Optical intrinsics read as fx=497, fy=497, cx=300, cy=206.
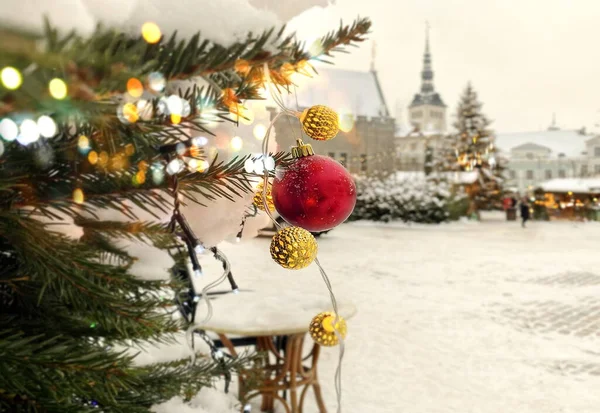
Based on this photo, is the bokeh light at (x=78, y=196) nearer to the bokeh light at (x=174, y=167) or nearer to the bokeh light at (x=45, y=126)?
the bokeh light at (x=174, y=167)

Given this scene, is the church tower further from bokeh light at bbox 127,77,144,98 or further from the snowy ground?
bokeh light at bbox 127,77,144,98

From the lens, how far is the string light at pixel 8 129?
0.43 meters

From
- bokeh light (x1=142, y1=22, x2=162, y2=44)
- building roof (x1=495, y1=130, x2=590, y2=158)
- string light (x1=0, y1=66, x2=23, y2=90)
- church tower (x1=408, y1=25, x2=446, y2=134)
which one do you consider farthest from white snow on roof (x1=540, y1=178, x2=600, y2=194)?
church tower (x1=408, y1=25, x2=446, y2=134)

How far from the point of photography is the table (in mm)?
2680

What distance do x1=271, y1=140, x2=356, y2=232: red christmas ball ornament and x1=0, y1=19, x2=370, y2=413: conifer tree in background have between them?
48 mm

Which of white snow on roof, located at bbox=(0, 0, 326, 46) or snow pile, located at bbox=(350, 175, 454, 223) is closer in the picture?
white snow on roof, located at bbox=(0, 0, 326, 46)

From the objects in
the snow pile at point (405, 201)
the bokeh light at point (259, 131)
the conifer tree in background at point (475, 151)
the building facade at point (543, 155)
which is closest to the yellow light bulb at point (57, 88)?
the bokeh light at point (259, 131)

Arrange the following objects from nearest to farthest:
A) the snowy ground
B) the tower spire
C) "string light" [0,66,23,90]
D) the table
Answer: "string light" [0,66,23,90] → the table → the snowy ground → the tower spire

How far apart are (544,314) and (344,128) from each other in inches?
231

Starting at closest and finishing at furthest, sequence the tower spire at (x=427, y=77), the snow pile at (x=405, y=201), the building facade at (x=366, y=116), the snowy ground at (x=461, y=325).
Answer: the snowy ground at (x=461, y=325), the snow pile at (x=405, y=201), the building facade at (x=366, y=116), the tower spire at (x=427, y=77)

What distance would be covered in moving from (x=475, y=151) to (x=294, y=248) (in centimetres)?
2299

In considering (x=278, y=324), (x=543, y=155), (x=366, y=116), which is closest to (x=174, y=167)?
(x=278, y=324)

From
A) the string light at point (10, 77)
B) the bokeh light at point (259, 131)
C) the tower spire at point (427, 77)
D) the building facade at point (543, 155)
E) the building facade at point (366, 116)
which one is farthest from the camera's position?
the tower spire at point (427, 77)

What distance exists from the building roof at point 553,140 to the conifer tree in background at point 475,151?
17.4m
